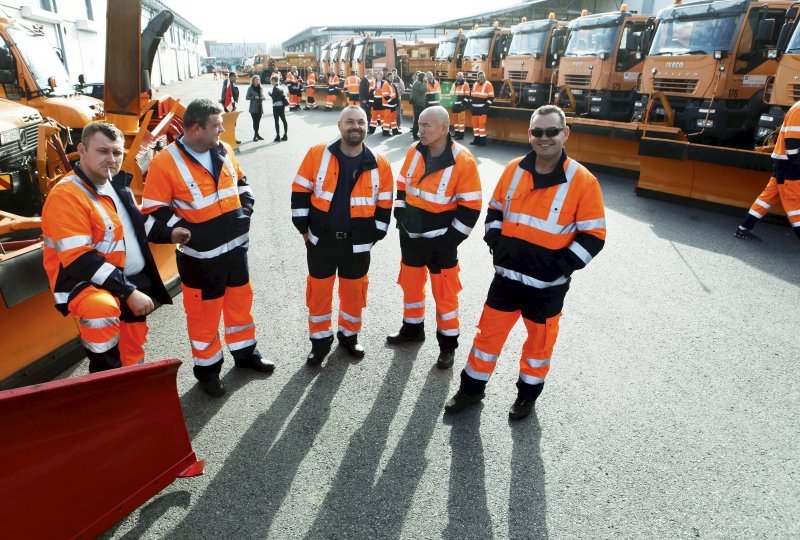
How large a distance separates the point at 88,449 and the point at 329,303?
1877mm

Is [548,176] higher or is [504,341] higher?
[548,176]

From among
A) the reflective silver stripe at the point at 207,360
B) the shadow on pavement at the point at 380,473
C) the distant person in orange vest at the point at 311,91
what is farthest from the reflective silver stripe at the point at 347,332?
the distant person in orange vest at the point at 311,91

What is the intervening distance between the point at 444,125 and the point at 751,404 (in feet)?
9.29

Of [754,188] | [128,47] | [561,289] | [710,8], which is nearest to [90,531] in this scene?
[561,289]

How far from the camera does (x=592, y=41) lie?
36.6 feet

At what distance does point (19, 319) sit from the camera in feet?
10.6

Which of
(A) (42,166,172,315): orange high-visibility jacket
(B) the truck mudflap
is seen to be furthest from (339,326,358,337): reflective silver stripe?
(A) (42,166,172,315): orange high-visibility jacket

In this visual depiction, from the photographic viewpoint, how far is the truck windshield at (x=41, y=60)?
5834 millimetres

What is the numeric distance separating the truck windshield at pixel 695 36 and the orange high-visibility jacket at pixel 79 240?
923 cm

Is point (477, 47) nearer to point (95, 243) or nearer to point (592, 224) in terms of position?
point (592, 224)

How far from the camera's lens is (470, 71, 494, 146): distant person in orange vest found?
12.6 m

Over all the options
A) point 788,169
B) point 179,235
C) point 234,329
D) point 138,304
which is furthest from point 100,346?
point 788,169

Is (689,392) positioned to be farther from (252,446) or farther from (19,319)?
(19,319)

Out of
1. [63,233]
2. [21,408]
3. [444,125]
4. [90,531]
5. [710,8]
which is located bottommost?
[90,531]
